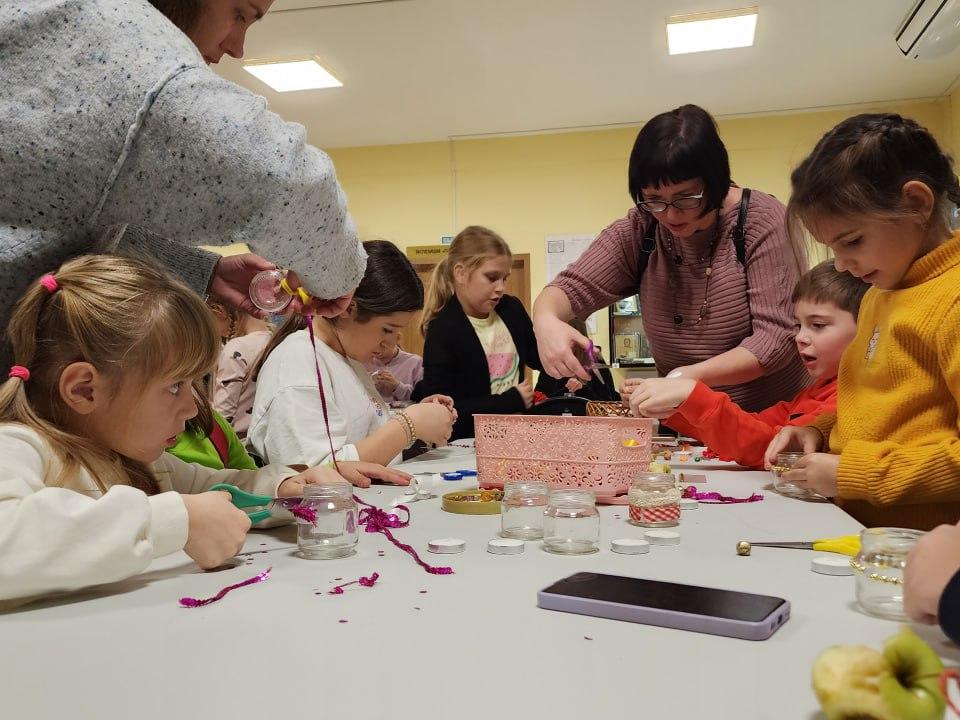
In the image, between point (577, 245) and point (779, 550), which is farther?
point (577, 245)

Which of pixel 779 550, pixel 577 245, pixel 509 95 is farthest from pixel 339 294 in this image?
pixel 577 245

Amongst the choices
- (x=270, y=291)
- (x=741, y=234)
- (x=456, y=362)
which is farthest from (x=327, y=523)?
(x=456, y=362)

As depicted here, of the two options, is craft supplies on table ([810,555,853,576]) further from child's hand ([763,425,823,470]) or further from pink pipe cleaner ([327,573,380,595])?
child's hand ([763,425,823,470])

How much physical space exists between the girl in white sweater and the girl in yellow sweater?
91 centimetres

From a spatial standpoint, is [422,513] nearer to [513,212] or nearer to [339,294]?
[339,294]

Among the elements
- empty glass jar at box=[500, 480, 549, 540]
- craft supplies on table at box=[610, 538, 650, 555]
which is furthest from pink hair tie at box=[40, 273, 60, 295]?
craft supplies on table at box=[610, 538, 650, 555]

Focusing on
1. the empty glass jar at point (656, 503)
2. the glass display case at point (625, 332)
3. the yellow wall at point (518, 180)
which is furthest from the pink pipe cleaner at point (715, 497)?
the yellow wall at point (518, 180)

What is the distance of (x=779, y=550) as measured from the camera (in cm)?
95

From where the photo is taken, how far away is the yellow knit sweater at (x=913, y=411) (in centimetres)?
112

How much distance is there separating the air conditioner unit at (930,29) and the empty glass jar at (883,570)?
12.0 feet

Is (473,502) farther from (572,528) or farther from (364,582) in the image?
(364,582)

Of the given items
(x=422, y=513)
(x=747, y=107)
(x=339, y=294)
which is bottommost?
(x=422, y=513)

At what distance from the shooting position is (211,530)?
87cm

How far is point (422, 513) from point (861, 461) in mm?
665
